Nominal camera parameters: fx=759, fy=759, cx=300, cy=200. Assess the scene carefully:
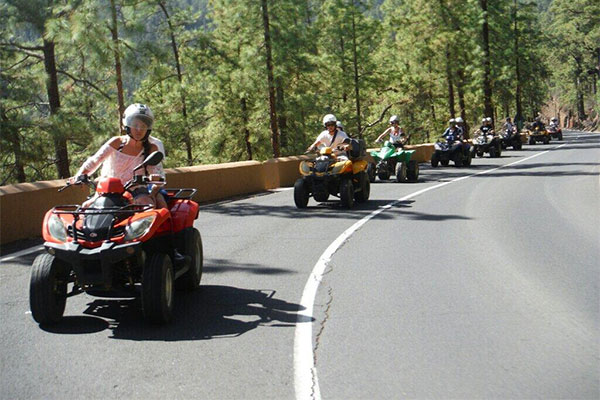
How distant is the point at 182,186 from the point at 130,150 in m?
10.0

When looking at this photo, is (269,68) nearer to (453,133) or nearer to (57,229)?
(453,133)

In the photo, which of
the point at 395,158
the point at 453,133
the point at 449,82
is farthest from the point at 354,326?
the point at 449,82

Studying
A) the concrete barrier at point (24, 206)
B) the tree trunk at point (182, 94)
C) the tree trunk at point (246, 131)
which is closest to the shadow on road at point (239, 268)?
the concrete barrier at point (24, 206)

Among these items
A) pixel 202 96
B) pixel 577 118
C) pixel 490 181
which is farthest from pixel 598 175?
pixel 577 118

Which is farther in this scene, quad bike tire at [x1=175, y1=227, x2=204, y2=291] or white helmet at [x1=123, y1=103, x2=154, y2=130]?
quad bike tire at [x1=175, y1=227, x2=204, y2=291]

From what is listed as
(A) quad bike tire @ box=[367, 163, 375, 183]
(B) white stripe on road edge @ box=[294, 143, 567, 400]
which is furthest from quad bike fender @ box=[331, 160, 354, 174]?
(A) quad bike tire @ box=[367, 163, 375, 183]

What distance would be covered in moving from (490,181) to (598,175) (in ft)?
13.0

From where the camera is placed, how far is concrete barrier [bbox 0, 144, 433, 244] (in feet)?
38.8

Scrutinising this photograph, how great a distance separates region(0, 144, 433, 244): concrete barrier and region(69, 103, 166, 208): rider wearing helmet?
4.92m

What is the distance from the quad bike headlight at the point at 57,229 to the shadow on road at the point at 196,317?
2.57 ft

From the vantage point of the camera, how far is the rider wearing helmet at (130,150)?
729 cm

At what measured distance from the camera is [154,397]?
4738 mm

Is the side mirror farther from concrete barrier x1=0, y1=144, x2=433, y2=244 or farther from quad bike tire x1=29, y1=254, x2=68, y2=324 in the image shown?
concrete barrier x1=0, y1=144, x2=433, y2=244

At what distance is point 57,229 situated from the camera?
6457 mm
